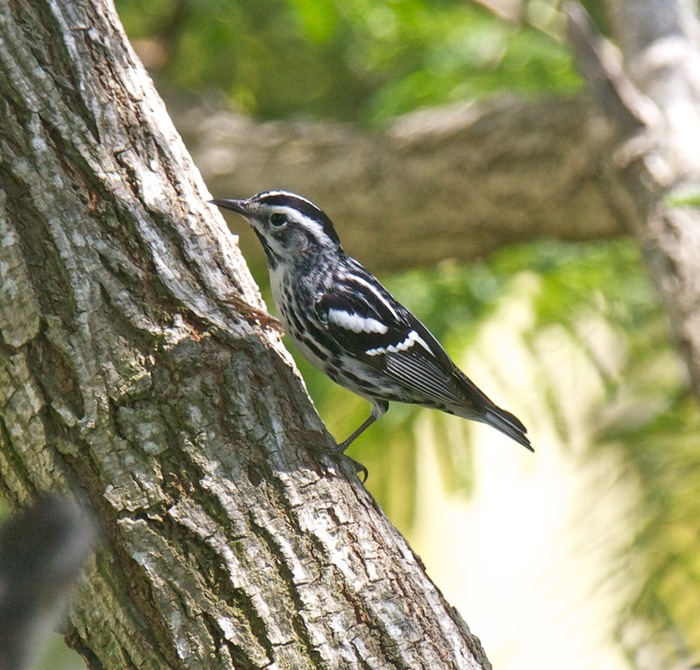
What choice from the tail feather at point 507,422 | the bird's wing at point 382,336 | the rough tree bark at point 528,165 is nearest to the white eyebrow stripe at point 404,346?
the bird's wing at point 382,336

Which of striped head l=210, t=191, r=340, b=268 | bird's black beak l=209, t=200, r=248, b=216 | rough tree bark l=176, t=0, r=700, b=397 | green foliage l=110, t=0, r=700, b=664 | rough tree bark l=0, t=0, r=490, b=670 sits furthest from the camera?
green foliage l=110, t=0, r=700, b=664

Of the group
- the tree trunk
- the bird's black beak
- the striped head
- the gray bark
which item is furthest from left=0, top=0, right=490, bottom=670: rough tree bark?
the gray bark

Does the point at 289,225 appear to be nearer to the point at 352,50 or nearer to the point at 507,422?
the point at 507,422

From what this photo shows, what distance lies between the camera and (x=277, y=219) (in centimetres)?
365

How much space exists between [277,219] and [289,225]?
5cm

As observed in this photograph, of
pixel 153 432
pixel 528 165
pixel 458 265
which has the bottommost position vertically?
pixel 153 432

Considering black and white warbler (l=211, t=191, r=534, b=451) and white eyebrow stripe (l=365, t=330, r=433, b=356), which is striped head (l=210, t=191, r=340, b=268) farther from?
white eyebrow stripe (l=365, t=330, r=433, b=356)

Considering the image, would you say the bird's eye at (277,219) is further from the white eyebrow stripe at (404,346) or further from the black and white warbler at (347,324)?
the white eyebrow stripe at (404,346)

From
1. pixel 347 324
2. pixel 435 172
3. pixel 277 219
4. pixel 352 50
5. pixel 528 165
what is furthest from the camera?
pixel 352 50

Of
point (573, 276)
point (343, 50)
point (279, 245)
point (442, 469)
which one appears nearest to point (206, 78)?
point (343, 50)

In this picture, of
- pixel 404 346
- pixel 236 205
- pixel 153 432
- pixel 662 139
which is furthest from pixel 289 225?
pixel 662 139

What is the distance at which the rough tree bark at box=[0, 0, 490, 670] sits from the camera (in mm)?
2324

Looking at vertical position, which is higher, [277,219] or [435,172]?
[435,172]

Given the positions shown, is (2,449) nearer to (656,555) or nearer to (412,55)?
(656,555)
